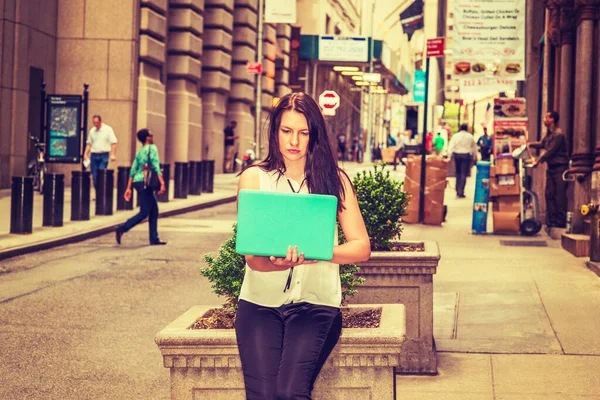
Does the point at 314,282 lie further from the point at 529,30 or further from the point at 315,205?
the point at 529,30

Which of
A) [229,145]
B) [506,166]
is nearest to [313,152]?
[506,166]

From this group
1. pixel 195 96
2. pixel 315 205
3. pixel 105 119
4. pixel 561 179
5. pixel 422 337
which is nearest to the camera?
pixel 315 205

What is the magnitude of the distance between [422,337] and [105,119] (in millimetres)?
23307

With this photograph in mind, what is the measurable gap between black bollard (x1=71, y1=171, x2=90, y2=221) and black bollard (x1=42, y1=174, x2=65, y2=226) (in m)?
1.14

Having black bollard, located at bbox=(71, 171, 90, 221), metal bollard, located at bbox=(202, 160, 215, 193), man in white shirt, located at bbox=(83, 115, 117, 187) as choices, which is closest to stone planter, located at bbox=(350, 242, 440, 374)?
black bollard, located at bbox=(71, 171, 90, 221)

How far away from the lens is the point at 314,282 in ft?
13.8

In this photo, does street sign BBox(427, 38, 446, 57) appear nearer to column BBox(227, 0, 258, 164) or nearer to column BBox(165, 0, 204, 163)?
column BBox(165, 0, 204, 163)

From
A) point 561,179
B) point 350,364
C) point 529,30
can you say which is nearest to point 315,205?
point 350,364

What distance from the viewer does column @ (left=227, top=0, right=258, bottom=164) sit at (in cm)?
4219

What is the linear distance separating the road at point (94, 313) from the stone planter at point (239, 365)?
211 centimetres

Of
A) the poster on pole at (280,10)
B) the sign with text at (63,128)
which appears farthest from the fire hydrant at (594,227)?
the poster on pole at (280,10)

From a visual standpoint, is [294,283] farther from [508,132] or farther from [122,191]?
[122,191]

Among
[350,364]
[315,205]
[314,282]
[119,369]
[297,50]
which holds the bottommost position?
[119,369]

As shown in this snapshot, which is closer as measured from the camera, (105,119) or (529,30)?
(529,30)
